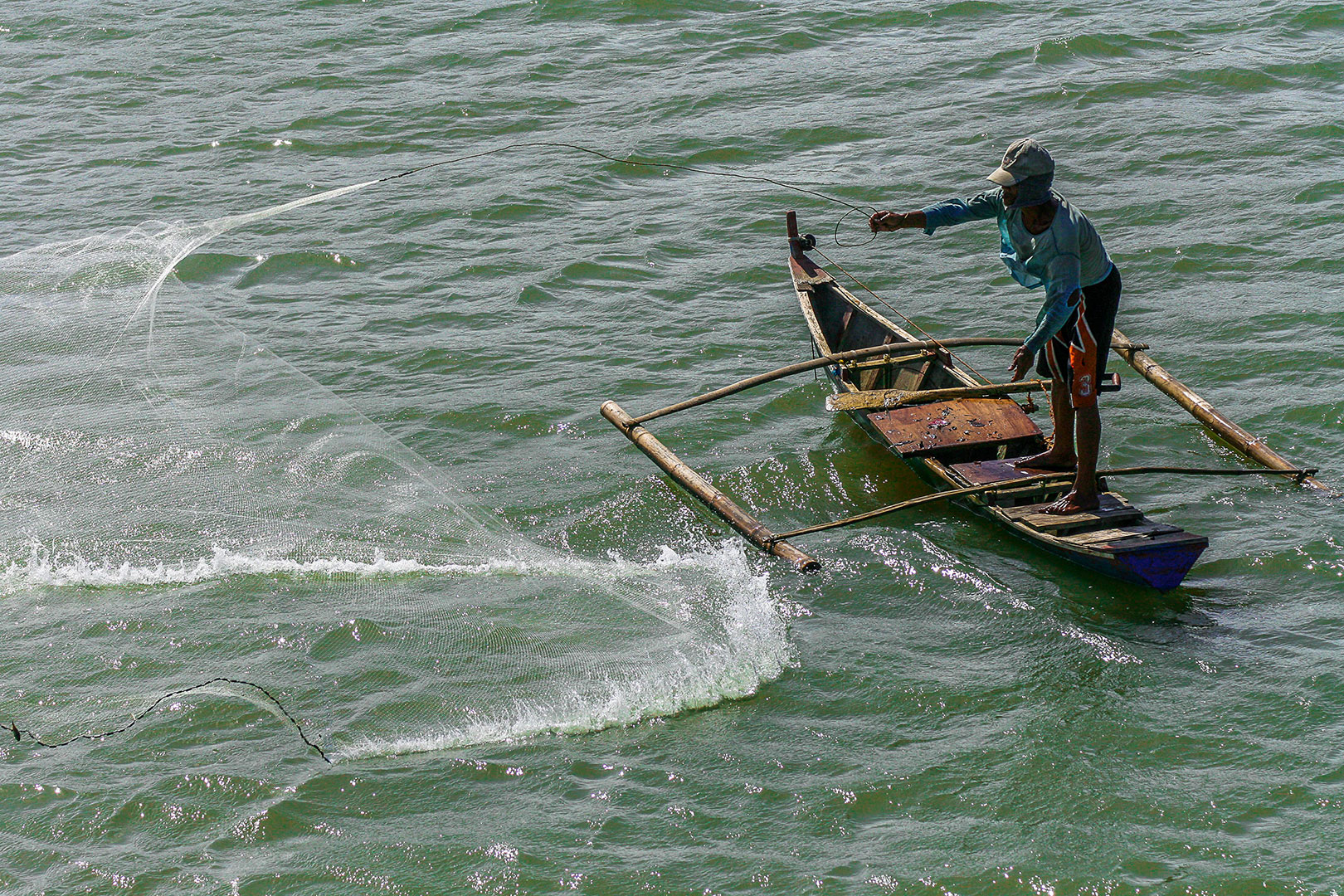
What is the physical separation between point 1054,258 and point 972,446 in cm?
142

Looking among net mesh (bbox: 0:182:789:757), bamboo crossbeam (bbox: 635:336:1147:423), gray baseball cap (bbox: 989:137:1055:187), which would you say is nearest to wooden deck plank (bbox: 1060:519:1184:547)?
net mesh (bbox: 0:182:789:757)

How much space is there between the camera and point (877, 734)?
4.77 metres

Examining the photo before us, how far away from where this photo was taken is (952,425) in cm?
670

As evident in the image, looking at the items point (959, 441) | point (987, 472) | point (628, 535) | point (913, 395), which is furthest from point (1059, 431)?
point (628, 535)

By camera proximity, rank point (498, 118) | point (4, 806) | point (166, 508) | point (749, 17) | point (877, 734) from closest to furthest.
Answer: point (4, 806), point (877, 734), point (166, 508), point (498, 118), point (749, 17)

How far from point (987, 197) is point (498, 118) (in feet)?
25.8

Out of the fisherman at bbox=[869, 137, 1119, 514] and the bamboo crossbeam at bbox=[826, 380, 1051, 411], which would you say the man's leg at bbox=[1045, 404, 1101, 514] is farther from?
the bamboo crossbeam at bbox=[826, 380, 1051, 411]

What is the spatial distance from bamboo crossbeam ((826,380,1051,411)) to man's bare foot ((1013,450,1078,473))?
0.35 metres

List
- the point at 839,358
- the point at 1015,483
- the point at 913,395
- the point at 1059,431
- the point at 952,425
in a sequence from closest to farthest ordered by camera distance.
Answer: the point at 1015,483
the point at 1059,431
the point at 913,395
the point at 952,425
the point at 839,358

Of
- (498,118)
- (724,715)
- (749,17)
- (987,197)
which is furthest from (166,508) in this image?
(749,17)

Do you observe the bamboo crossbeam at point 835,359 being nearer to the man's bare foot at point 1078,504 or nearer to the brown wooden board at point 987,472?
the brown wooden board at point 987,472

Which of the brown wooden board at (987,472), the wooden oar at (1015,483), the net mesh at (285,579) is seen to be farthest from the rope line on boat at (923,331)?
the net mesh at (285,579)

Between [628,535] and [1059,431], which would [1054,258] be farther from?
[628,535]

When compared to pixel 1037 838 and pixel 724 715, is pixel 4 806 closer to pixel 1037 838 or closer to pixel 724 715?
Answer: pixel 724 715
